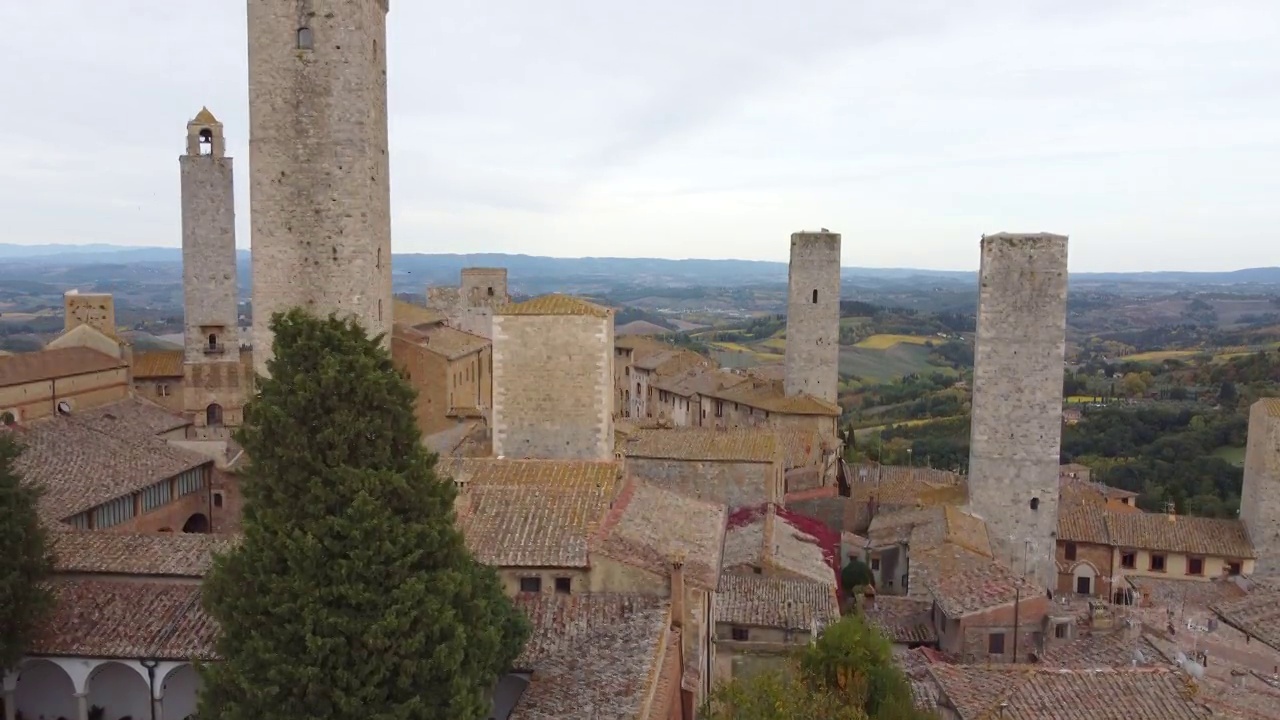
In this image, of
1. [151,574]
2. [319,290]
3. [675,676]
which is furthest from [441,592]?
[319,290]

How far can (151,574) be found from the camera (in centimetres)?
1438

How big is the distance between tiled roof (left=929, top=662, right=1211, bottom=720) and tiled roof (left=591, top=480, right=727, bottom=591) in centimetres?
377

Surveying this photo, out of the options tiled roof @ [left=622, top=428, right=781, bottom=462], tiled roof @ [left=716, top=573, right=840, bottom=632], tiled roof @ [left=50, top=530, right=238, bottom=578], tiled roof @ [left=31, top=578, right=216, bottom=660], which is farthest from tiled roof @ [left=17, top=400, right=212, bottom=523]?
tiled roof @ [left=716, top=573, right=840, bottom=632]

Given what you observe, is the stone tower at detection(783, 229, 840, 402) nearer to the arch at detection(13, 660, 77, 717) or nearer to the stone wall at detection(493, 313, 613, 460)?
the stone wall at detection(493, 313, 613, 460)

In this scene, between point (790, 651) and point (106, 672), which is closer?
point (106, 672)

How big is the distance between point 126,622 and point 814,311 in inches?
1170

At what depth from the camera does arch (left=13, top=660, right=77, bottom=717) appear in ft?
46.4

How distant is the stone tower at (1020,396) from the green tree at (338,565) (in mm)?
17025

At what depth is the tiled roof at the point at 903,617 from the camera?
19547 millimetres

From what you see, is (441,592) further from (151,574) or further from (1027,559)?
(1027,559)

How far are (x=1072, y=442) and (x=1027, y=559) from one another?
33.7 m

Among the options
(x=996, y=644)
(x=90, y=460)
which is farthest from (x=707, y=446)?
(x=90, y=460)

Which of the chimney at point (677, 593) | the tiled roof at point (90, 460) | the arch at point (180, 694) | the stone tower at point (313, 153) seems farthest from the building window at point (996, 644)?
the tiled roof at point (90, 460)

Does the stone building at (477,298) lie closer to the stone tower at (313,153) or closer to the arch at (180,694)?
the stone tower at (313,153)
